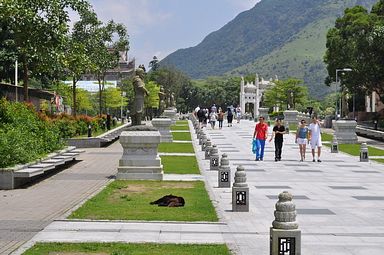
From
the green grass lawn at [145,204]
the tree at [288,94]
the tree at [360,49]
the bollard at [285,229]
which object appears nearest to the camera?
the bollard at [285,229]

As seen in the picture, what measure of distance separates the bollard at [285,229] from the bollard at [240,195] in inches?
224

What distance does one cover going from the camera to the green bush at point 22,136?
1886 cm

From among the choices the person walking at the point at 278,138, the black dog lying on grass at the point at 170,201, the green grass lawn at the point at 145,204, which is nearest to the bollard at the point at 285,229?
the green grass lawn at the point at 145,204

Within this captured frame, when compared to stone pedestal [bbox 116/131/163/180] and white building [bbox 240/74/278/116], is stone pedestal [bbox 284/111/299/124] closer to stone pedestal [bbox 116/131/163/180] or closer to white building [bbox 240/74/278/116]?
stone pedestal [bbox 116/131/163/180]

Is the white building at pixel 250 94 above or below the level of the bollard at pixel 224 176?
above

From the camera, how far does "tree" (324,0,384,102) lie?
4619 centimetres

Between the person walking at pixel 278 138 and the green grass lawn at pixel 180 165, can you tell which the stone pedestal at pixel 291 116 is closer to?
the person walking at pixel 278 138

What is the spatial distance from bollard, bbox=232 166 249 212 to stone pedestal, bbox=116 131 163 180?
6.22 m

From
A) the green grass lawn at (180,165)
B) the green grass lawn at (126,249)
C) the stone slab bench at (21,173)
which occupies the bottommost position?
the green grass lawn at (180,165)

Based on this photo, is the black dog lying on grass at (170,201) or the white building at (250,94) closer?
the black dog lying on grass at (170,201)

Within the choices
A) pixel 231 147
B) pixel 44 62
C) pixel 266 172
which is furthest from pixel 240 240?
pixel 231 147

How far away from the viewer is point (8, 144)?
19.0m

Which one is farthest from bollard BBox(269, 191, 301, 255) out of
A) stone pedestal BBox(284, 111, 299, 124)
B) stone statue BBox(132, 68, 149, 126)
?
stone pedestal BBox(284, 111, 299, 124)

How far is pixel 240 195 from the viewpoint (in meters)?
14.7
